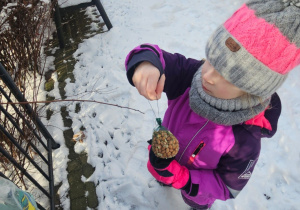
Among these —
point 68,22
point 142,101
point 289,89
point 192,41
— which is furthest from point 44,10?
point 289,89

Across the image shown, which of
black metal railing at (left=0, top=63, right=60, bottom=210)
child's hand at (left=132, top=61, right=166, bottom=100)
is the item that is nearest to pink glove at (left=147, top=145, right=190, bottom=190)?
child's hand at (left=132, top=61, right=166, bottom=100)

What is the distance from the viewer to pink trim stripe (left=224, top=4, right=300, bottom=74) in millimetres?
918

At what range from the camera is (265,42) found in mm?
931

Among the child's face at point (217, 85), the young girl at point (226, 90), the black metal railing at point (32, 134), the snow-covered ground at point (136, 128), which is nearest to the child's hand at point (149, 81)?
the young girl at point (226, 90)

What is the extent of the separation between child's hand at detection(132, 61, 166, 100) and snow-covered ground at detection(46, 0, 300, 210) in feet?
4.63

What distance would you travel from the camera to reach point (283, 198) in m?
2.24

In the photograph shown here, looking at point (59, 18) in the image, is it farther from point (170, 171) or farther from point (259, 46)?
point (259, 46)

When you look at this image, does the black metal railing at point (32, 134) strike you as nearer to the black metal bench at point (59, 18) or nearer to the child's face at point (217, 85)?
the child's face at point (217, 85)

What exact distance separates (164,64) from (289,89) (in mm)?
2511

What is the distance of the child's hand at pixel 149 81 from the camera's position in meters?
1.09

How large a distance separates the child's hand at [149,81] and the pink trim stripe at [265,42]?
0.39 meters

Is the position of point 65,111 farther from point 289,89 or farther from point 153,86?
point 289,89

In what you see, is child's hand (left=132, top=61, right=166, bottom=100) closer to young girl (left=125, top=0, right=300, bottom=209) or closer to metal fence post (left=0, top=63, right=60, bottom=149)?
young girl (left=125, top=0, right=300, bottom=209)

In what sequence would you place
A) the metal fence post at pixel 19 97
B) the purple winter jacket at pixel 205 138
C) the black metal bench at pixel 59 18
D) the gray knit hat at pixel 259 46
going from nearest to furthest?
the gray knit hat at pixel 259 46 < the purple winter jacket at pixel 205 138 < the metal fence post at pixel 19 97 < the black metal bench at pixel 59 18
